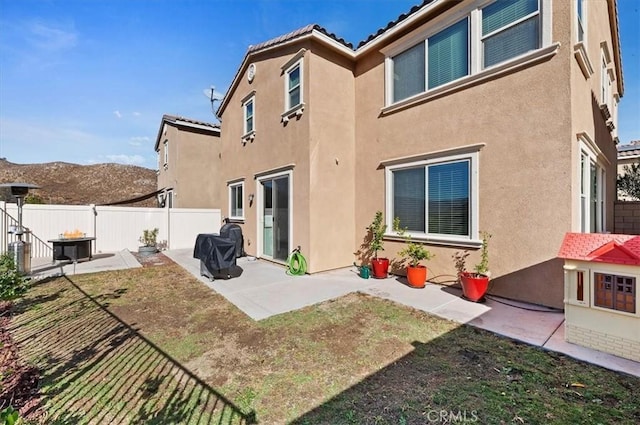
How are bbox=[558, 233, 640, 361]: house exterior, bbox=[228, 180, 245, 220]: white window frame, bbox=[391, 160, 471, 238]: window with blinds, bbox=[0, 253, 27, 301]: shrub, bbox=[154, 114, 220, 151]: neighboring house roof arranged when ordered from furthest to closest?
bbox=[154, 114, 220, 151]: neighboring house roof < bbox=[228, 180, 245, 220]: white window frame < bbox=[391, 160, 471, 238]: window with blinds < bbox=[0, 253, 27, 301]: shrub < bbox=[558, 233, 640, 361]: house exterior

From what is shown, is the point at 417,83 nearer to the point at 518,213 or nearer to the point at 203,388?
the point at 518,213

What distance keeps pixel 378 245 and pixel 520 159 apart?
3.69m

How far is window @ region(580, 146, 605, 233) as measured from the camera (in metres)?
5.34

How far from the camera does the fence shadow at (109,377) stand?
8.25ft

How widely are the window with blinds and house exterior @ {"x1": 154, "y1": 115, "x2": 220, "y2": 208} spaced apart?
12410 millimetres

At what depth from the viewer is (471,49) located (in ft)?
19.5

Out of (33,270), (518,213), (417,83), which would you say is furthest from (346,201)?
(33,270)

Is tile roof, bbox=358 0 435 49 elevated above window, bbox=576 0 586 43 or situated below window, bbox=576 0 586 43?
above

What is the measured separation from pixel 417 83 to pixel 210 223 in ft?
38.1

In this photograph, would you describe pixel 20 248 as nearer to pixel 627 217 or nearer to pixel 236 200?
pixel 236 200

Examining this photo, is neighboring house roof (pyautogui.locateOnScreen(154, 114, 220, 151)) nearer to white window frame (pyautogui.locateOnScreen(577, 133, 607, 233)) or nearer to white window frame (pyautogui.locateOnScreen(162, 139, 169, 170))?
white window frame (pyautogui.locateOnScreen(162, 139, 169, 170))

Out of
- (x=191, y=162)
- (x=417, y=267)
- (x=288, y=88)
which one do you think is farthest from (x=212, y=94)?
(x=417, y=267)

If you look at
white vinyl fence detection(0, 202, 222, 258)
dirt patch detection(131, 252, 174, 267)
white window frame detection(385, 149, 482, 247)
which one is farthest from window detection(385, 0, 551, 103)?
white vinyl fence detection(0, 202, 222, 258)

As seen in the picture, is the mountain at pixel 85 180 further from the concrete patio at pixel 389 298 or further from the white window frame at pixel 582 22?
the white window frame at pixel 582 22
